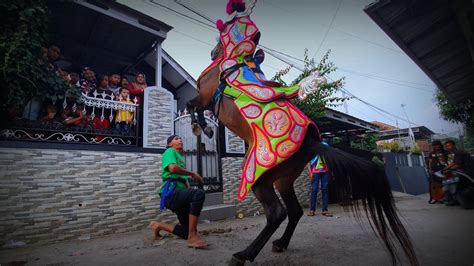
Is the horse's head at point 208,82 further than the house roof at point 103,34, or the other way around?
the house roof at point 103,34

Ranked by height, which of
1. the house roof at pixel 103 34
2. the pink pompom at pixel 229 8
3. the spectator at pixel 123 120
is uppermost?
the house roof at pixel 103 34

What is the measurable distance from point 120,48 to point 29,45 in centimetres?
328

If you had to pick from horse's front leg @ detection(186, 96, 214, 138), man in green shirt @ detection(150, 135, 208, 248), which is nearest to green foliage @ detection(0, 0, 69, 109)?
man in green shirt @ detection(150, 135, 208, 248)

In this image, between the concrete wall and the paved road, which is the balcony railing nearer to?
the concrete wall

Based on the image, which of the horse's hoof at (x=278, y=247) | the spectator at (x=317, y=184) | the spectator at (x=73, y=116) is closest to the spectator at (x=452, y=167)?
the spectator at (x=317, y=184)

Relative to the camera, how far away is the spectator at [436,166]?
5.89 metres

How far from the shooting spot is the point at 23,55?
3.50 m

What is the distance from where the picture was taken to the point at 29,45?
3.60m

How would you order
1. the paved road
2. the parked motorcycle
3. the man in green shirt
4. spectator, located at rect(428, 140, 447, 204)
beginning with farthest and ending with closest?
spectator, located at rect(428, 140, 447, 204) < the parked motorcycle < the man in green shirt < the paved road

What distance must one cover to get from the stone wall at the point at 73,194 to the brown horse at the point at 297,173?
2867 millimetres

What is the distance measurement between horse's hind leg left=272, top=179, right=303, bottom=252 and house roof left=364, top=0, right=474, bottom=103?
202 cm

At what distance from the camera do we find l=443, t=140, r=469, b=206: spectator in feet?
17.4

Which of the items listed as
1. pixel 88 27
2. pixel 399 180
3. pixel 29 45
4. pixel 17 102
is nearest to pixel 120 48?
pixel 88 27

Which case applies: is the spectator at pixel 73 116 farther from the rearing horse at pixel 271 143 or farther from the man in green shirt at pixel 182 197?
the rearing horse at pixel 271 143
